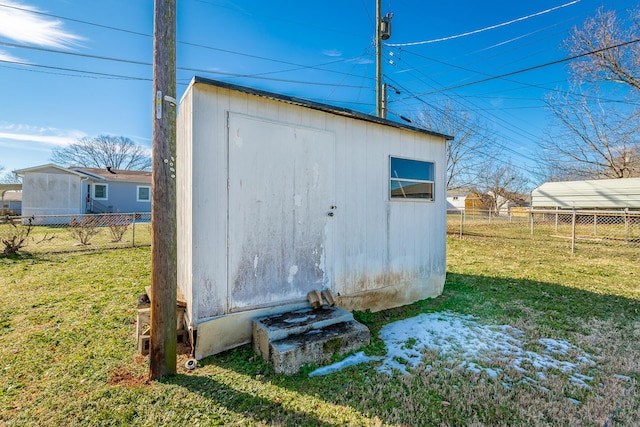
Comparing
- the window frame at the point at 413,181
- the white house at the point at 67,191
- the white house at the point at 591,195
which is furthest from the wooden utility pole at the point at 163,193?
the white house at the point at 591,195

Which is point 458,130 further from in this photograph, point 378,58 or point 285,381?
point 285,381

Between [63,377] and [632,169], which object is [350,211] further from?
[632,169]

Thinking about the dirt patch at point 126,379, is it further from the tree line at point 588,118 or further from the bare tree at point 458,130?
the bare tree at point 458,130

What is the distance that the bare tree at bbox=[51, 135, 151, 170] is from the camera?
103 feet

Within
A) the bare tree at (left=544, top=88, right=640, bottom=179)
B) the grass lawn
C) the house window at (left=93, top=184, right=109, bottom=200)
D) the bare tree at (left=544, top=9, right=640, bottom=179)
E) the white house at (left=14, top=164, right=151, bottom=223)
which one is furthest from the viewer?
the house window at (left=93, top=184, right=109, bottom=200)

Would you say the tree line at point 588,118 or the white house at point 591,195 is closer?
the tree line at point 588,118

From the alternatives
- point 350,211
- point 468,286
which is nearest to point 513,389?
point 350,211

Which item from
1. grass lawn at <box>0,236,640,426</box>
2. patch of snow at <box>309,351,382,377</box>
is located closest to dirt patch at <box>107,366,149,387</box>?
grass lawn at <box>0,236,640,426</box>

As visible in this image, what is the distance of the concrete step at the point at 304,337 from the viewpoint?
2.54 metres

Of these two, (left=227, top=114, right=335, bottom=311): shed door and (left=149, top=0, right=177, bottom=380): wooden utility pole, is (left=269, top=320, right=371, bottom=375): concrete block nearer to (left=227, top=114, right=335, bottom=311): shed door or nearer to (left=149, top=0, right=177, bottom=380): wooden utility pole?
(left=227, top=114, right=335, bottom=311): shed door

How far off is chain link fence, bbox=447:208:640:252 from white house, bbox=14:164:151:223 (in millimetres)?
18564

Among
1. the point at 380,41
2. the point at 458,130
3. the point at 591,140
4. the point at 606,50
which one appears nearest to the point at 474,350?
the point at 380,41

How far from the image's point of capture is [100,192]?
17672mm

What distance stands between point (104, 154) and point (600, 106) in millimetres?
42609
